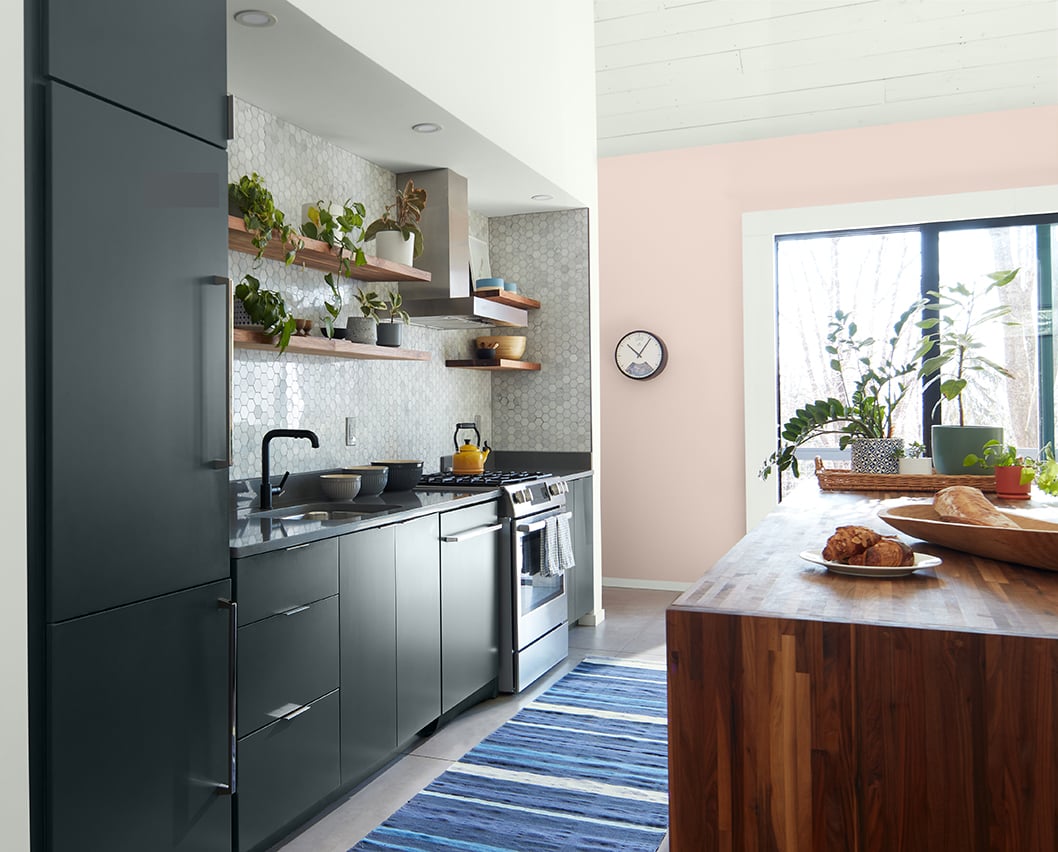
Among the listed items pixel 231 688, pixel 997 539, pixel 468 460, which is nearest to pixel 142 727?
pixel 231 688

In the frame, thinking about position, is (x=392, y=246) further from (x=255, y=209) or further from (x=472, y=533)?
(x=472, y=533)

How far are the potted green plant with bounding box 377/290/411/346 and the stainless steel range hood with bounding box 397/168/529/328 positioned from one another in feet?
0.24

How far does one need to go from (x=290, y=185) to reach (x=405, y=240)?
51 centimetres

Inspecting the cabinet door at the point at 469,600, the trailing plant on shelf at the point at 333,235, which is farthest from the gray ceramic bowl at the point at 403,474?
the trailing plant on shelf at the point at 333,235

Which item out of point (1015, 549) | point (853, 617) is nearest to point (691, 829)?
point (853, 617)

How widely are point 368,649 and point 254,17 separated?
187 cm

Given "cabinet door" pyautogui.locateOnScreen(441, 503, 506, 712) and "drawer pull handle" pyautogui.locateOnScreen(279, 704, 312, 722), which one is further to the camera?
"cabinet door" pyautogui.locateOnScreen(441, 503, 506, 712)

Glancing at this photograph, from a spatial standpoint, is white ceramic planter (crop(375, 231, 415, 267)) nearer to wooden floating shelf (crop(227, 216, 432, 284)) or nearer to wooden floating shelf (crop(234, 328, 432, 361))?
wooden floating shelf (crop(227, 216, 432, 284))

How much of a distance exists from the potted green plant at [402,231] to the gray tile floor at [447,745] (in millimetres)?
1868

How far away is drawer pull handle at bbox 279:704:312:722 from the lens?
96.0 inches

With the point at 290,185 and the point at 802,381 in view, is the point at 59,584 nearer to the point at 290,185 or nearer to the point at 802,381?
the point at 290,185

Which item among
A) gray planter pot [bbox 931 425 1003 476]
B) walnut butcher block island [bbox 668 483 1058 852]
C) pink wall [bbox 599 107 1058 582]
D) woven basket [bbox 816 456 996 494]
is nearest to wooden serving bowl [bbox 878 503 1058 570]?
walnut butcher block island [bbox 668 483 1058 852]

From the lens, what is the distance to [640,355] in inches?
238

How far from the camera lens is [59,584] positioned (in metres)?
1.78
